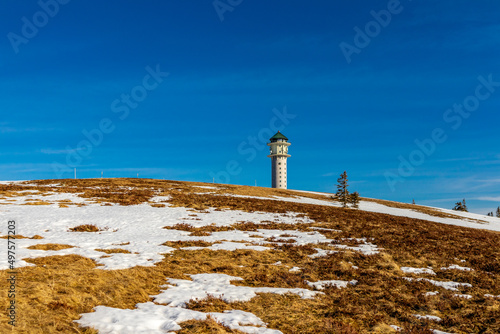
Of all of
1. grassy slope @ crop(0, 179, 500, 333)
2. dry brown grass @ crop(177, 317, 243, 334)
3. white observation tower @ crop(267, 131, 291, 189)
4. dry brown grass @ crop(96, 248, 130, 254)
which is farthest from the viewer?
white observation tower @ crop(267, 131, 291, 189)

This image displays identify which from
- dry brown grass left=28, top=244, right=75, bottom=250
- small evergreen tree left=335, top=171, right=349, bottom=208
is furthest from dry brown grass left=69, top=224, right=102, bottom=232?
small evergreen tree left=335, top=171, right=349, bottom=208

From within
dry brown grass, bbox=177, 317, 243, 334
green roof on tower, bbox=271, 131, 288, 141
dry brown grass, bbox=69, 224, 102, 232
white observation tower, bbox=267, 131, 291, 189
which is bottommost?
dry brown grass, bbox=177, 317, 243, 334

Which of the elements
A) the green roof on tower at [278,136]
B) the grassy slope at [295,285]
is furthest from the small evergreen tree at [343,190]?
the green roof on tower at [278,136]

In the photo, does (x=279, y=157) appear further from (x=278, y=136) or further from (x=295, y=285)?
(x=295, y=285)

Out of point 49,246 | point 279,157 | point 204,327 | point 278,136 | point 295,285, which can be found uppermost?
point 278,136

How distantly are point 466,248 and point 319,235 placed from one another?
899 cm

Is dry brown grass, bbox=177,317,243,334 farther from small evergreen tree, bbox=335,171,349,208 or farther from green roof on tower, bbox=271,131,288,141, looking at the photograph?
green roof on tower, bbox=271,131,288,141

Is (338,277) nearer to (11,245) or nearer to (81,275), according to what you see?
(81,275)

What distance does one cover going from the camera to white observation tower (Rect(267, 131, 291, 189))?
93812 millimetres

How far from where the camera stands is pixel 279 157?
312 feet

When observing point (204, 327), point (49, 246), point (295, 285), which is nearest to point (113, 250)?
point (49, 246)

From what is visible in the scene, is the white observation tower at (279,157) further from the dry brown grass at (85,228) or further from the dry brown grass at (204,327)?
the dry brown grass at (204,327)

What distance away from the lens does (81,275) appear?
10438mm

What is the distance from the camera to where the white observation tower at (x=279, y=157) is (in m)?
93.8
